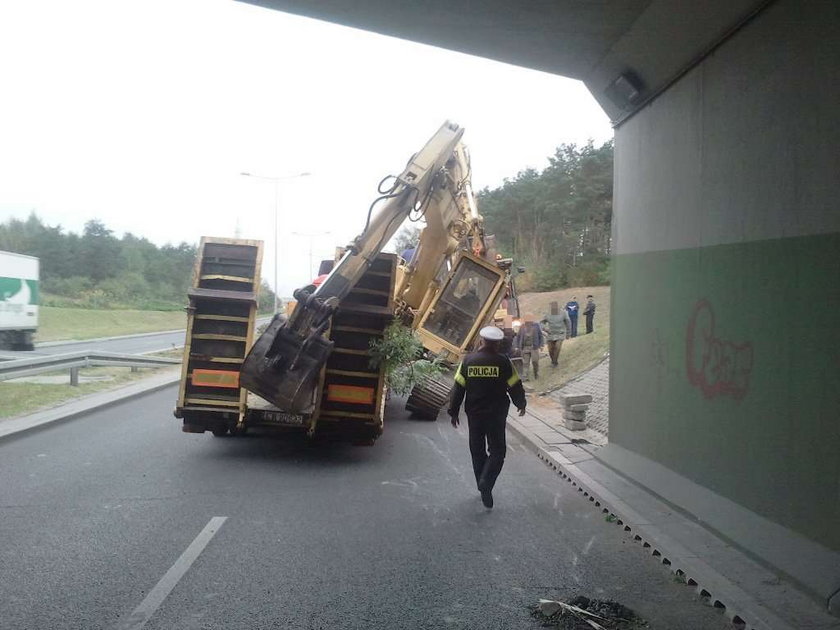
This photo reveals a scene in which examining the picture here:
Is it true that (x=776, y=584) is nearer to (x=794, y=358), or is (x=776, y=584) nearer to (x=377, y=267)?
(x=794, y=358)

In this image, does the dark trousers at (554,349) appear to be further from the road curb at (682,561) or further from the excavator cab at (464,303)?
the road curb at (682,561)

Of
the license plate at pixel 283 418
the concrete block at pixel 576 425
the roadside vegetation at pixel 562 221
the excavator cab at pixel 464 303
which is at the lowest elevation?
the concrete block at pixel 576 425

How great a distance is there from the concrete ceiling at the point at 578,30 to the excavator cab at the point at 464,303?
4.23 m

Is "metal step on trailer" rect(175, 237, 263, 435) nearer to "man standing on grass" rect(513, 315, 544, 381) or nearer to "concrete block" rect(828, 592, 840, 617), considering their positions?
"concrete block" rect(828, 592, 840, 617)

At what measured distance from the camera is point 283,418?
851cm

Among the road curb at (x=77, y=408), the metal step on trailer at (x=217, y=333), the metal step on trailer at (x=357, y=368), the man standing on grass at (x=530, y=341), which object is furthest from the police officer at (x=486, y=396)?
the man standing on grass at (x=530, y=341)

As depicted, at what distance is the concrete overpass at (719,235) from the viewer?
4.62 metres

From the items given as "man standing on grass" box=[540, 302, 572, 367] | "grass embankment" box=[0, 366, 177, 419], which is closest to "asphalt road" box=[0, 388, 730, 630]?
"grass embankment" box=[0, 366, 177, 419]

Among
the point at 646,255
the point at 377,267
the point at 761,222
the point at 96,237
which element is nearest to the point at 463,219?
the point at 377,267

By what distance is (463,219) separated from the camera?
40.0 feet

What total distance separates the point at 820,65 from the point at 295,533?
514 centimetres

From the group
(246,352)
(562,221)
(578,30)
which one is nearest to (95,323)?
(562,221)

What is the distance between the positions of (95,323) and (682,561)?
142 feet

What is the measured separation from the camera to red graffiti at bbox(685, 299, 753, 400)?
5.58 metres
